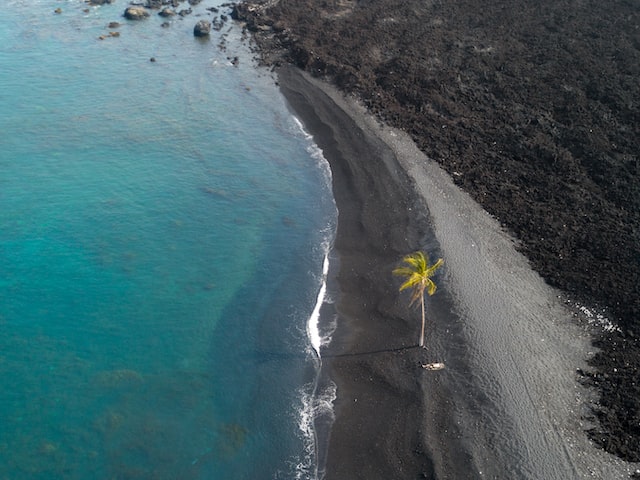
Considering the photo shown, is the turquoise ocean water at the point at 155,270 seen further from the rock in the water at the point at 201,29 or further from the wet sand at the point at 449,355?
the rock in the water at the point at 201,29

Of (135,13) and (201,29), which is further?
(135,13)

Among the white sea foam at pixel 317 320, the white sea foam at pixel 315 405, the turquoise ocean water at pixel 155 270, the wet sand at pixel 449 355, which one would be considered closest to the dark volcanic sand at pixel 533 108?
the wet sand at pixel 449 355

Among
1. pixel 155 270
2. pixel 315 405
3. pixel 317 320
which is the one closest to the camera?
pixel 315 405

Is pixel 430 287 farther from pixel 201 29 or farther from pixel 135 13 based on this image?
pixel 135 13

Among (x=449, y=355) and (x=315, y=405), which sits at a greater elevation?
(x=449, y=355)

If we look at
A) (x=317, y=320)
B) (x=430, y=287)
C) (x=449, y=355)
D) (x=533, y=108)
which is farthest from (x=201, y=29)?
(x=449, y=355)

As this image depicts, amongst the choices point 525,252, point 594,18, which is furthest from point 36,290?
point 594,18

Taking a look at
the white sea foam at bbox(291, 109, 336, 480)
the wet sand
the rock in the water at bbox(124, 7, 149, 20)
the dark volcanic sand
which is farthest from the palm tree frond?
the rock in the water at bbox(124, 7, 149, 20)
